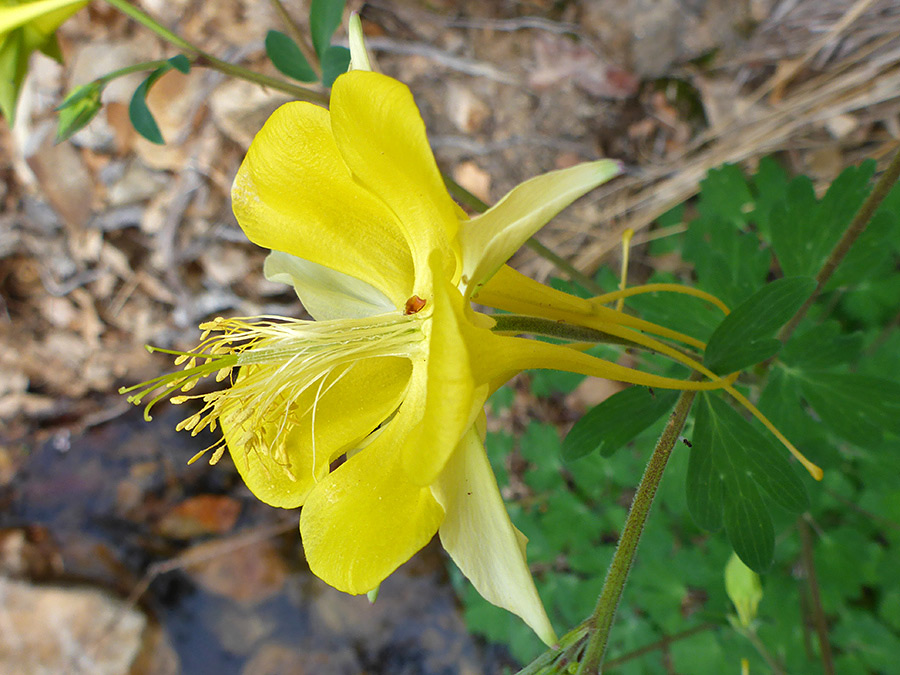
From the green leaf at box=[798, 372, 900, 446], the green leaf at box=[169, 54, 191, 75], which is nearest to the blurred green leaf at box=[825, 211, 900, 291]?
the green leaf at box=[798, 372, 900, 446]

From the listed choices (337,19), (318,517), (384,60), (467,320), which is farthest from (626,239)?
(384,60)

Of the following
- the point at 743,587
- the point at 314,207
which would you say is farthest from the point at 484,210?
the point at 743,587

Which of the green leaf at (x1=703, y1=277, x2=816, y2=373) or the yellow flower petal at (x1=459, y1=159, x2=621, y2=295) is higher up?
the yellow flower petal at (x1=459, y1=159, x2=621, y2=295)

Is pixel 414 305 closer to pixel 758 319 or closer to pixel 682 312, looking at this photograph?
pixel 758 319

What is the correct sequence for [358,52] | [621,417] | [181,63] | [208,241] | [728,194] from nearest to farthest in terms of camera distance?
[358,52] < [621,417] < [181,63] < [728,194] < [208,241]

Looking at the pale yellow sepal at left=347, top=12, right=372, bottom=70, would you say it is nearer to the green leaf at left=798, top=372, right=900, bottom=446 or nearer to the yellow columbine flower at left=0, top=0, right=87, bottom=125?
the yellow columbine flower at left=0, top=0, right=87, bottom=125

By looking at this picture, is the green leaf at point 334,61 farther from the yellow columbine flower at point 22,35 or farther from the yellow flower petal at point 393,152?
the yellow flower petal at point 393,152

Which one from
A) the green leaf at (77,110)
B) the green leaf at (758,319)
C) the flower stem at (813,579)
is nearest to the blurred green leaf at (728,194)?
the flower stem at (813,579)
